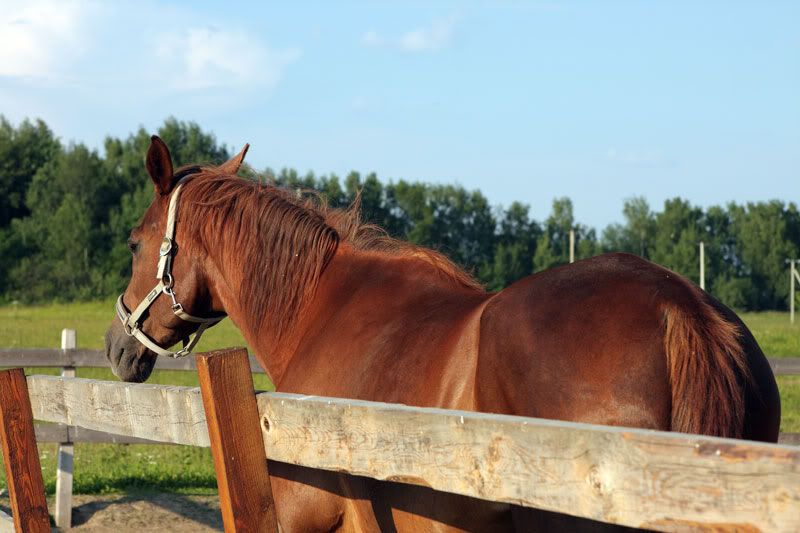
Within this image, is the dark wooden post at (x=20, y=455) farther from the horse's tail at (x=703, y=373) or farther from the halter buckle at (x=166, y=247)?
the horse's tail at (x=703, y=373)

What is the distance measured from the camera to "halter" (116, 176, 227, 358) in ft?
14.1

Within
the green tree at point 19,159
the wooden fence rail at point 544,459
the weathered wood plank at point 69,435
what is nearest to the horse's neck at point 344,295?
the wooden fence rail at point 544,459

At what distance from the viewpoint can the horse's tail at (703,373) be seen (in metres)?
2.34


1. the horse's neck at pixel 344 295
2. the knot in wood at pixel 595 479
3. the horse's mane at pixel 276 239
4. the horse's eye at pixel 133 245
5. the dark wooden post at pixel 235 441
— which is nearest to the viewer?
the knot in wood at pixel 595 479

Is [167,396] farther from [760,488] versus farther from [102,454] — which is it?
[102,454]

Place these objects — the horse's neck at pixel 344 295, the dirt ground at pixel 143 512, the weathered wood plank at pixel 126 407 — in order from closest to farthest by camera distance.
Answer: the weathered wood plank at pixel 126 407
the horse's neck at pixel 344 295
the dirt ground at pixel 143 512

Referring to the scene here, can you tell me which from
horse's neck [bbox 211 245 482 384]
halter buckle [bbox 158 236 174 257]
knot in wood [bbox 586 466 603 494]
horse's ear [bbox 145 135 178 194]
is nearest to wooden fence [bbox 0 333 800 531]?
knot in wood [bbox 586 466 603 494]

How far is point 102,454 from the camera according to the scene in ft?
33.5

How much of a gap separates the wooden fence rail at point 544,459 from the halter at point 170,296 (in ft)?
5.50

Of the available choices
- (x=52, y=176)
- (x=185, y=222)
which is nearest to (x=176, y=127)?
(x=52, y=176)

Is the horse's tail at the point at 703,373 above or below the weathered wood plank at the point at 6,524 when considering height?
above

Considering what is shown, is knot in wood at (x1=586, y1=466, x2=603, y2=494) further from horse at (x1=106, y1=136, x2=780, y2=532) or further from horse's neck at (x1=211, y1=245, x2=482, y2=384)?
horse's neck at (x1=211, y1=245, x2=482, y2=384)

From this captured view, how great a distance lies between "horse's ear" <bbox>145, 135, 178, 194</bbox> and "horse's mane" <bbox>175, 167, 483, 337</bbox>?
0.20 metres

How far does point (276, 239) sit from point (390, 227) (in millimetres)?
50231
